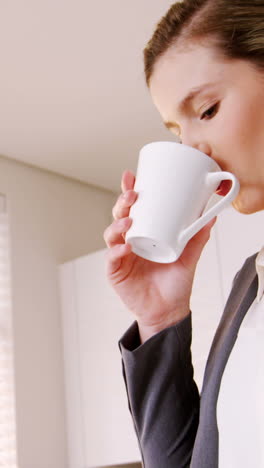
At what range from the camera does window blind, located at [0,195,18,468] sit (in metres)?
2.50

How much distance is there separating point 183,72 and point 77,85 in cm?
168

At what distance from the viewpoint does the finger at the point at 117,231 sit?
765 millimetres

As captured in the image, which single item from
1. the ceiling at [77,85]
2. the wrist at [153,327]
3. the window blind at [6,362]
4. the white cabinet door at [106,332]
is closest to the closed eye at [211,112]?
the wrist at [153,327]

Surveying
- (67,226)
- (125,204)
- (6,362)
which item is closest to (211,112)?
(125,204)

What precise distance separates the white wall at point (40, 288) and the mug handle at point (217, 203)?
6.85 feet

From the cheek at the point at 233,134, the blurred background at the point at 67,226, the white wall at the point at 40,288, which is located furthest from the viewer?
the white wall at the point at 40,288

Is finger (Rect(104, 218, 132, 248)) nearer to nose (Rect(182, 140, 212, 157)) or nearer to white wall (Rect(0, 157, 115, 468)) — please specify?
nose (Rect(182, 140, 212, 157))

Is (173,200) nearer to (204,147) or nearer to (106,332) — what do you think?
(204,147)

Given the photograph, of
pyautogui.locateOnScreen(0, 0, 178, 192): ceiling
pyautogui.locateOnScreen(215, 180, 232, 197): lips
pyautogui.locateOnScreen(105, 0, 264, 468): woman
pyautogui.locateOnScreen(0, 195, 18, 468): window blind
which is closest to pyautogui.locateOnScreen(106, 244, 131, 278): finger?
pyautogui.locateOnScreen(105, 0, 264, 468): woman

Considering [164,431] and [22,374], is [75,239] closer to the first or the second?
[22,374]

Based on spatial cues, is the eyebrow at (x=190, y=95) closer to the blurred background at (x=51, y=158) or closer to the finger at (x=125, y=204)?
the finger at (x=125, y=204)

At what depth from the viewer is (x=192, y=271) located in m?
0.83

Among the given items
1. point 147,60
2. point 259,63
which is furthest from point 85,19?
point 259,63

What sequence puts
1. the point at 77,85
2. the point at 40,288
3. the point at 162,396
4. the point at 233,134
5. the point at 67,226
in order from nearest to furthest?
the point at 233,134
the point at 162,396
the point at 77,85
the point at 40,288
the point at 67,226
